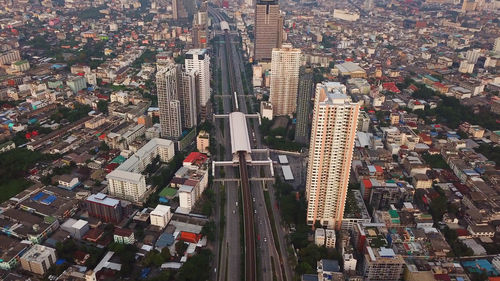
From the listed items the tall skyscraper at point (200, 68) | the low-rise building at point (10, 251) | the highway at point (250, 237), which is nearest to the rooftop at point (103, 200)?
the low-rise building at point (10, 251)

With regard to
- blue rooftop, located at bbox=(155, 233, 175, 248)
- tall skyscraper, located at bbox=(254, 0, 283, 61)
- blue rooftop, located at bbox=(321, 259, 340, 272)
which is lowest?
blue rooftop, located at bbox=(155, 233, 175, 248)

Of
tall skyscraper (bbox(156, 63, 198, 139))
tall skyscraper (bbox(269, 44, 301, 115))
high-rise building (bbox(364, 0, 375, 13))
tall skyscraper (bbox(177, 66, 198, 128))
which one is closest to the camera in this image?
tall skyscraper (bbox(156, 63, 198, 139))

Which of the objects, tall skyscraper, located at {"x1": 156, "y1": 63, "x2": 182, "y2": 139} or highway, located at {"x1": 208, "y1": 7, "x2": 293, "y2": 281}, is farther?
tall skyscraper, located at {"x1": 156, "y1": 63, "x2": 182, "y2": 139}

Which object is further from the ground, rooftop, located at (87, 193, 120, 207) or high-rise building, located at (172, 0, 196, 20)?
high-rise building, located at (172, 0, 196, 20)

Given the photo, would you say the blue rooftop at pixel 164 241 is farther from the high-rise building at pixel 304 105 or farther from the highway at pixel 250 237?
the high-rise building at pixel 304 105

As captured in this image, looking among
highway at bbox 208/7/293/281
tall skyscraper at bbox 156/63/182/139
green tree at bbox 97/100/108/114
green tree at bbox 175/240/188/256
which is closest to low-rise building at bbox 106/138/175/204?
tall skyscraper at bbox 156/63/182/139

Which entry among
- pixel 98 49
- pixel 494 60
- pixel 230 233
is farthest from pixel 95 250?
pixel 494 60

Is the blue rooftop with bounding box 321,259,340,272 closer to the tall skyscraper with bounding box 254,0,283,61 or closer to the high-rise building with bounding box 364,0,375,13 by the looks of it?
the tall skyscraper with bounding box 254,0,283,61
